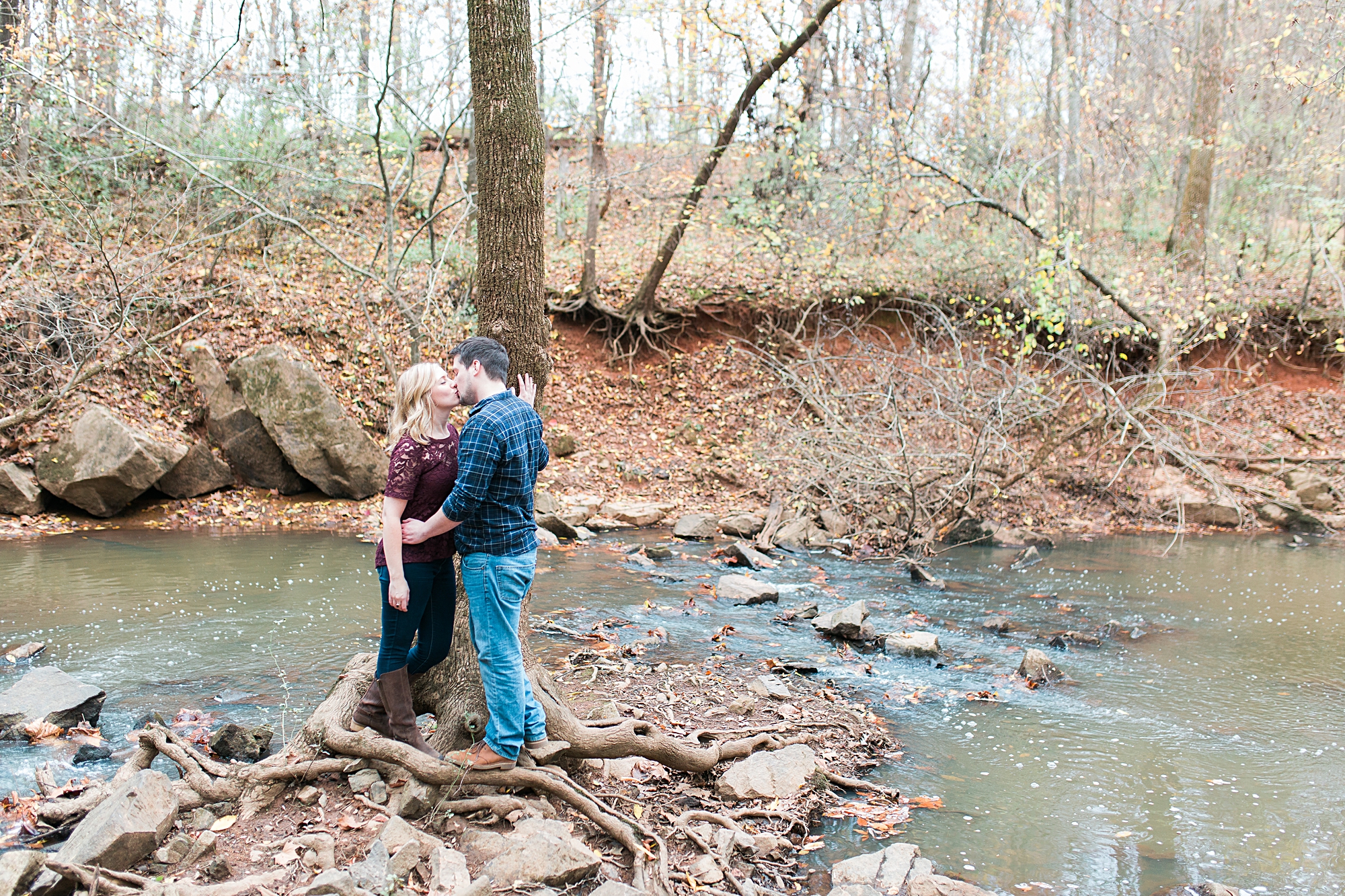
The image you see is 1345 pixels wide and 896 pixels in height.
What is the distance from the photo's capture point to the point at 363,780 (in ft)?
12.6

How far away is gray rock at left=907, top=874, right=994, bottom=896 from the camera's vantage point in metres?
3.66

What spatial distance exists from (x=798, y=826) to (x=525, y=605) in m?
1.87

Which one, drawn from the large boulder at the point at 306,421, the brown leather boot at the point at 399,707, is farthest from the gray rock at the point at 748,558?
the brown leather boot at the point at 399,707

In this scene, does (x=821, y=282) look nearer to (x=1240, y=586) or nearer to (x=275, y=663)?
(x=1240, y=586)

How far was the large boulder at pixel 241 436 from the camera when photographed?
42.7 feet

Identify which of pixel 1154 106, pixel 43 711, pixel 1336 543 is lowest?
pixel 1336 543

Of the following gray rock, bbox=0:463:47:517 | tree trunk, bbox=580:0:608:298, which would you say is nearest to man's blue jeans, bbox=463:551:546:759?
gray rock, bbox=0:463:47:517

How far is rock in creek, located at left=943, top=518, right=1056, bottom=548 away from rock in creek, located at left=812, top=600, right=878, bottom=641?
4948 millimetres

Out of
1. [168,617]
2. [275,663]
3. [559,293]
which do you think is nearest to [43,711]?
[275,663]

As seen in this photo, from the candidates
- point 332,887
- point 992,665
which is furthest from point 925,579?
point 332,887

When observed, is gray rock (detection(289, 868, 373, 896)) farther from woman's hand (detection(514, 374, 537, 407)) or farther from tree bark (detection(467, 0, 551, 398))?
tree bark (detection(467, 0, 551, 398))

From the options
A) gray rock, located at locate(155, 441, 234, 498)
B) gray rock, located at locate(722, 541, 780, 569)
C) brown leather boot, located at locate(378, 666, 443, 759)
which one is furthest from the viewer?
gray rock, located at locate(155, 441, 234, 498)

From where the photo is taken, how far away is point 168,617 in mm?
7559

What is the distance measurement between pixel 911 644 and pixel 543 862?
184 inches
